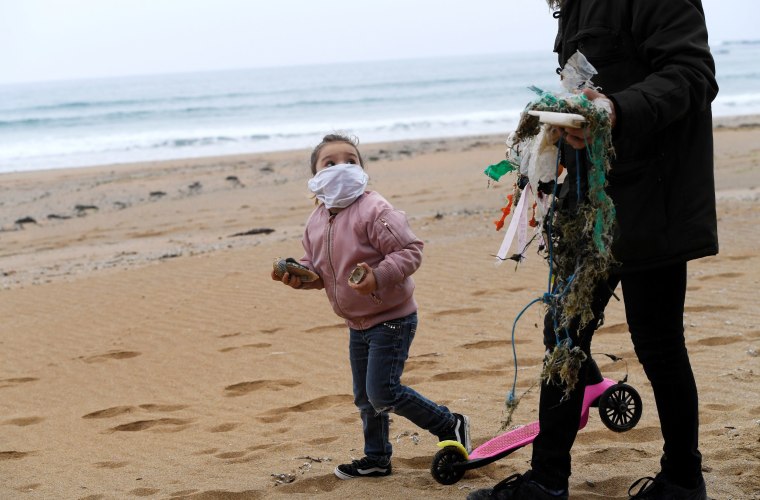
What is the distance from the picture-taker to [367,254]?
3545mm

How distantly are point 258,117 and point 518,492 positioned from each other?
38.3 metres

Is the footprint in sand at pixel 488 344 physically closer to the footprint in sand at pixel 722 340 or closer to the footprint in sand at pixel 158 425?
the footprint in sand at pixel 722 340

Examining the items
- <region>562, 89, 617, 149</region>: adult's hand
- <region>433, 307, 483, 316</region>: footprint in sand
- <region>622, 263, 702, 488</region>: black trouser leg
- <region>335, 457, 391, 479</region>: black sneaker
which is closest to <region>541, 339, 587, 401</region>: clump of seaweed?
<region>622, 263, 702, 488</region>: black trouser leg

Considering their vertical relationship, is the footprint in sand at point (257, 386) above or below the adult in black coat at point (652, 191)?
below

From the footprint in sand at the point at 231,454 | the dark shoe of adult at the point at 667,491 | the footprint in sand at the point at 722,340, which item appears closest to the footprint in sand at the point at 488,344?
the footprint in sand at the point at 722,340

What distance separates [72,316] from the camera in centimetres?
741

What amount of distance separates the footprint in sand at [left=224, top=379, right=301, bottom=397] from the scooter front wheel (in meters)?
1.89

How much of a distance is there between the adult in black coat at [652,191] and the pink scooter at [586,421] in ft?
1.31

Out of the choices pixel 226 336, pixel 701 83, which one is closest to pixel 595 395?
pixel 701 83

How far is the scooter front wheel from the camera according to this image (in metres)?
3.53

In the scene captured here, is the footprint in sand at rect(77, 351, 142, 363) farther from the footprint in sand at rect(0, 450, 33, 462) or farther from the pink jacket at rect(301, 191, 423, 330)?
the pink jacket at rect(301, 191, 423, 330)

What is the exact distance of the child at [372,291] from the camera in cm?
350

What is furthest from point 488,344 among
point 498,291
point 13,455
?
point 13,455

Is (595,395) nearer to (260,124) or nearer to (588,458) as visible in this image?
(588,458)
